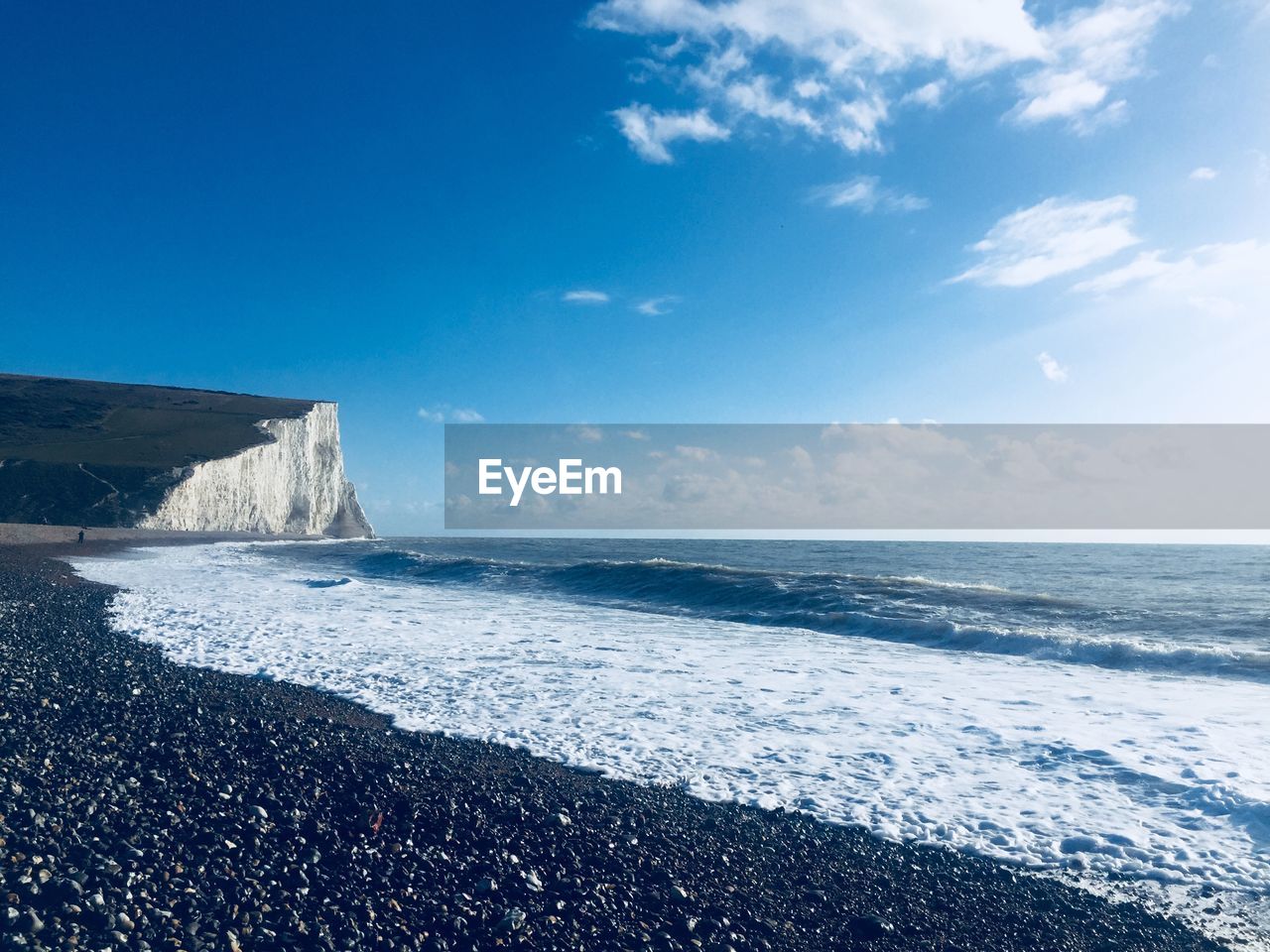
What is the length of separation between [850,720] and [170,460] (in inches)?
2465

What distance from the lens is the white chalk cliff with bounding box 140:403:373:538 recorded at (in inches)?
2210

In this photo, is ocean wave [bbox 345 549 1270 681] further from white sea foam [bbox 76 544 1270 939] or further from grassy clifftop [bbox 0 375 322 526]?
grassy clifftop [bbox 0 375 322 526]

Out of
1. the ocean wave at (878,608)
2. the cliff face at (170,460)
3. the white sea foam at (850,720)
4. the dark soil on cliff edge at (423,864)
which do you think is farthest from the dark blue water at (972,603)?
the cliff face at (170,460)

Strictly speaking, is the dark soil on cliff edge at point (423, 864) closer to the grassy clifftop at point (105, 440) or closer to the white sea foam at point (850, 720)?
the white sea foam at point (850, 720)

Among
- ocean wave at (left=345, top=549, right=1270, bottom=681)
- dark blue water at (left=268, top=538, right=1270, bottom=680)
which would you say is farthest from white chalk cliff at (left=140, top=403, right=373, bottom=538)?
ocean wave at (left=345, top=549, right=1270, bottom=681)

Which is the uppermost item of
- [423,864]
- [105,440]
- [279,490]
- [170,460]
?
[105,440]

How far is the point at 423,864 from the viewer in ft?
15.0

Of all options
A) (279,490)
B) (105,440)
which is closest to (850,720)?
(279,490)

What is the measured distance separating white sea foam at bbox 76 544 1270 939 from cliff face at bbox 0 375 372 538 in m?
46.3

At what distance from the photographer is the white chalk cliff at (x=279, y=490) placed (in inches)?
2210

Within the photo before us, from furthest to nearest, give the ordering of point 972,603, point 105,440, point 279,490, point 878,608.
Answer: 1. point 279,490
2. point 105,440
3. point 972,603
4. point 878,608

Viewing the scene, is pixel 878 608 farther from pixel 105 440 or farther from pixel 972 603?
pixel 105 440

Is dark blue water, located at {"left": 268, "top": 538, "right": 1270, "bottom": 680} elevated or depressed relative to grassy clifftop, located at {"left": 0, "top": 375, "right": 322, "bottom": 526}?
depressed

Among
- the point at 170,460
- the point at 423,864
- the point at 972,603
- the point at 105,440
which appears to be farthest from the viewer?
the point at 105,440
